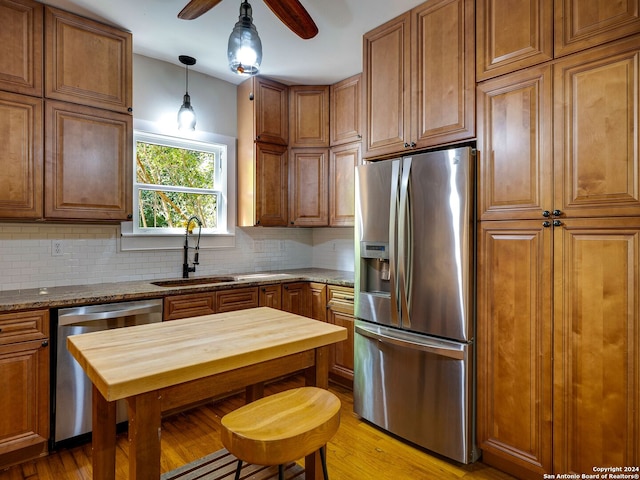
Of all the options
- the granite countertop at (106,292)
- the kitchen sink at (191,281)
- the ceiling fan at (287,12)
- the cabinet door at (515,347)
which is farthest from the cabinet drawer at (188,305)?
the cabinet door at (515,347)

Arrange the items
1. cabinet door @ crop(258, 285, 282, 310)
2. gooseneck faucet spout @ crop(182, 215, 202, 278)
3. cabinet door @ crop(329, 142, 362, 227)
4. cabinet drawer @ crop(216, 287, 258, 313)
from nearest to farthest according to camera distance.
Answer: cabinet drawer @ crop(216, 287, 258, 313)
cabinet door @ crop(258, 285, 282, 310)
gooseneck faucet spout @ crop(182, 215, 202, 278)
cabinet door @ crop(329, 142, 362, 227)

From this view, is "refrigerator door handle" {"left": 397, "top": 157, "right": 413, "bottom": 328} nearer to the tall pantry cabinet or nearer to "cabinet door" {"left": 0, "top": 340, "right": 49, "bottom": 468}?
the tall pantry cabinet

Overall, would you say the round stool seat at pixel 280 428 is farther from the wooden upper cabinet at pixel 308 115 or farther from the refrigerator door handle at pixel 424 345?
the wooden upper cabinet at pixel 308 115

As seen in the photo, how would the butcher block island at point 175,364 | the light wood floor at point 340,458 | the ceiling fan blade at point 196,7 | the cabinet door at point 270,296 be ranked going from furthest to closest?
1. the cabinet door at point 270,296
2. the light wood floor at point 340,458
3. the ceiling fan blade at point 196,7
4. the butcher block island at point 175,364

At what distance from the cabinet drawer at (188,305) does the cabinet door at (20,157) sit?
1.00 metres

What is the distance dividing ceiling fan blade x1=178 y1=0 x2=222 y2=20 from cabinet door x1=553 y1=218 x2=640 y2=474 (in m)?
2.04

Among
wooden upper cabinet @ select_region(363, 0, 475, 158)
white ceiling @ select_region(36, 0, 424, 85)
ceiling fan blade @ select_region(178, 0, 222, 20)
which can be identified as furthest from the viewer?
white ceiling @ select_region(36, 0, 424, 85)

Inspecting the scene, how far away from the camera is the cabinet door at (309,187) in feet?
11.9

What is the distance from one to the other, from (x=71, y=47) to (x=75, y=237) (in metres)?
1.32

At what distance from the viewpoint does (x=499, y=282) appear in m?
2.02

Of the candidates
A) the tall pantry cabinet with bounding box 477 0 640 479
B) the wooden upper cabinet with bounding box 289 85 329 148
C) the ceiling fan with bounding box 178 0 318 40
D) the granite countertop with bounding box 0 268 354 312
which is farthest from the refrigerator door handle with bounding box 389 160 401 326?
the wooden upper cabinet with bounding box 289 85 329 148

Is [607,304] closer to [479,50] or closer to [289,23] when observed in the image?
[479,50]

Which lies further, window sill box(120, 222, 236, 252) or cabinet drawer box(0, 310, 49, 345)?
window sill box(120, 222, 236, 252)

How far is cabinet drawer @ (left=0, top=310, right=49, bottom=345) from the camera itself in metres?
2.03
